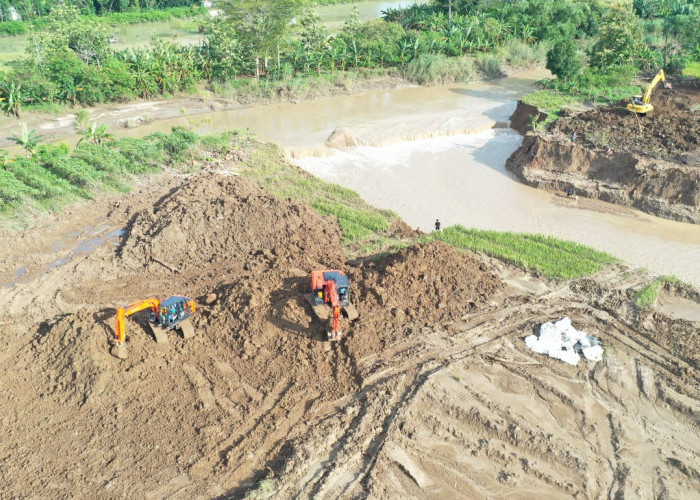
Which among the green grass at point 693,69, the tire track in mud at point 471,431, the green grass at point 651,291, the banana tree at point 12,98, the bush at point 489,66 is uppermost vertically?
the green grass at point 693,69

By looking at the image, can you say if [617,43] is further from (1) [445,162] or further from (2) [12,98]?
(2) [12,98]

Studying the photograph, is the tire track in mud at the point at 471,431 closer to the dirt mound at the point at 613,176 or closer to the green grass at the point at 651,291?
the green grass at the point at 651,291

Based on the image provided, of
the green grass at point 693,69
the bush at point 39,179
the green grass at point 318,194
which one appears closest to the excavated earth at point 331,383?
the green grass at point 318,194

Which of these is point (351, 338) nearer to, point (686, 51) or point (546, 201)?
point (546, 201)

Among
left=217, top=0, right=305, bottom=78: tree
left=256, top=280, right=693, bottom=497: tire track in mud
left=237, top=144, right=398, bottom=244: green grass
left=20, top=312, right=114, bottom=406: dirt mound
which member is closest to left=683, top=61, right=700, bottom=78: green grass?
left=217, top=0, right=305, bottom=78: tree

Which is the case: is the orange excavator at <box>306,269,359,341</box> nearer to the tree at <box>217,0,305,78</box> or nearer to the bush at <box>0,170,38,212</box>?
the bush at <box>0,170,38,212</box>

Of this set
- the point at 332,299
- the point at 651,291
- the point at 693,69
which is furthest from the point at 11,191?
the point at 693,69

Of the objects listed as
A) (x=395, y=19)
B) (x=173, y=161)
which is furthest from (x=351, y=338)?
(x=395, y=19)
